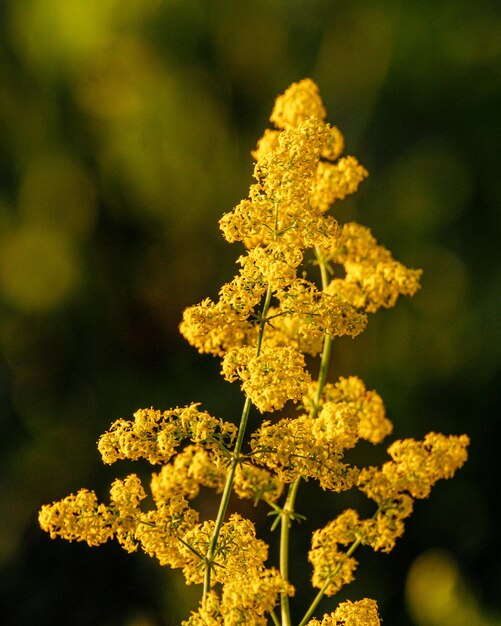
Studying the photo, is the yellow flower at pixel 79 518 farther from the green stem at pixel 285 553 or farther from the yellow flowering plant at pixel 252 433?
the green stem at pixel 285 553

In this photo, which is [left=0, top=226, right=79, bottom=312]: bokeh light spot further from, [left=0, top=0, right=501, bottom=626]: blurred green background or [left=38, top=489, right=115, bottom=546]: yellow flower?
[left=38, top=489, right=115, bottom=546]: yellow flower

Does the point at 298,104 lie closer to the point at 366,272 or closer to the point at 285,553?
the point at 366,272

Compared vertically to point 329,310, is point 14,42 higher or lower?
higher

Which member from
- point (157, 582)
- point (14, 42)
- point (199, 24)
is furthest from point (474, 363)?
point (14, 42)

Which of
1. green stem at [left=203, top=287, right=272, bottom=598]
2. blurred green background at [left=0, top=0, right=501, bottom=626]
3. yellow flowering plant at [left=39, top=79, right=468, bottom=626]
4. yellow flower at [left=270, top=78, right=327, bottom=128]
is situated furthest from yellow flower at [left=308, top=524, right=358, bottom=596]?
blurred green background at [left=0, top=0, right=501, bottom=626]

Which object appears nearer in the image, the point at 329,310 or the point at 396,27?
the point at 329,310

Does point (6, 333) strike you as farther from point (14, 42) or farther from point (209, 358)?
point (14, 42)

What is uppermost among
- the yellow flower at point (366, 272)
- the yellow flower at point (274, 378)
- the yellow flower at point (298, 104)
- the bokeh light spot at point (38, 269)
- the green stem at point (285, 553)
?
the bokeh light spot at point (38, 269)

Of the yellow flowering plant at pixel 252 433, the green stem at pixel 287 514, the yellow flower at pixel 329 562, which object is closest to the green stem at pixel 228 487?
the yellow flowering plant at pixel 252 433
